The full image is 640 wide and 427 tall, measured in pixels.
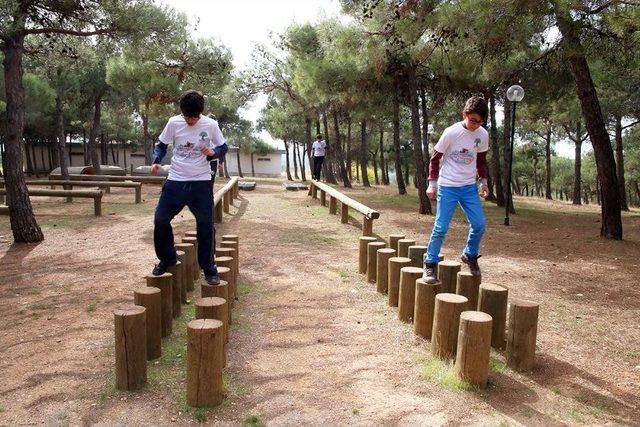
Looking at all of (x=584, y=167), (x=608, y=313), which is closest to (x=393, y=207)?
(x=608, y=313)

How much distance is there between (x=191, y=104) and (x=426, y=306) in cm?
230

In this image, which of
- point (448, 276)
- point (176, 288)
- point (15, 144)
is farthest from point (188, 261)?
point (15, 144)

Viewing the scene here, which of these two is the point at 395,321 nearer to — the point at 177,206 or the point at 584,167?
the point at 177,206

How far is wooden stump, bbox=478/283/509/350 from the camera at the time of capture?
360 centimetres

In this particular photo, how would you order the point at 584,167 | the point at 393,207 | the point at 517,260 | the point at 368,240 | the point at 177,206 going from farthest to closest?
the point at 584,167, the point at 393,207, the point at 517,260, the point at 368,240, the point at 177,206

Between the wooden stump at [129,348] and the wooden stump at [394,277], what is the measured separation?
2316 millimetres

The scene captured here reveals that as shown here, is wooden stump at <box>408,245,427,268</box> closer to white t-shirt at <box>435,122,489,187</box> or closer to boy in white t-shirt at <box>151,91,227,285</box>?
white t-shirt at <box>435,122,489,187</box>

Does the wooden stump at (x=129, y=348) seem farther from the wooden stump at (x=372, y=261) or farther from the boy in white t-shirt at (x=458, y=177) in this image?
the wooden stump at (x=372, y=261)

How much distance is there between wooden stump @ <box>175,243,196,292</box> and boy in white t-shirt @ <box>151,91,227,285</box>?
76 cm

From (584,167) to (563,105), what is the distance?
90.2ft

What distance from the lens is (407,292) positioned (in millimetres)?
4129

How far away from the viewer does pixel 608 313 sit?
4594mm

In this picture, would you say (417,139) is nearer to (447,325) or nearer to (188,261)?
(188,261)

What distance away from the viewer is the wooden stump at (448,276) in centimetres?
422
